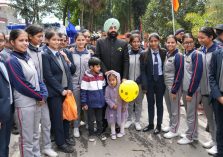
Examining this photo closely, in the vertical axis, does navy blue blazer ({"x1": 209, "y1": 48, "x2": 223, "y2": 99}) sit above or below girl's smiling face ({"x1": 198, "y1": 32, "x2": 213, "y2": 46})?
below

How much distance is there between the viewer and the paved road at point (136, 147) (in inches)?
185

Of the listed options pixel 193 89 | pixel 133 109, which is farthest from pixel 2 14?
pixel 193 89

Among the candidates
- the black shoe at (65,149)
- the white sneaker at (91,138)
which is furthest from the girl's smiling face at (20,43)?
the white sneaker at (91,138)

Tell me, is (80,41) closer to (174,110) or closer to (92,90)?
(92,90)

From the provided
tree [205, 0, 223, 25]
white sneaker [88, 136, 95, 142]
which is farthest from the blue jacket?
tree [205, 0, 223, 25]

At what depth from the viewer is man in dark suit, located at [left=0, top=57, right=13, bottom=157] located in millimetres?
3275

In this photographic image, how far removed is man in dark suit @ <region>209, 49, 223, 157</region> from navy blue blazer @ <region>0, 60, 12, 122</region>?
9.32 feet

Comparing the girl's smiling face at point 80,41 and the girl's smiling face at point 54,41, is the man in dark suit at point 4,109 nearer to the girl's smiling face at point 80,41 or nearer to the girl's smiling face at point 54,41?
the girl's smiling face at point 54,41

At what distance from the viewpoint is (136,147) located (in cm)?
501

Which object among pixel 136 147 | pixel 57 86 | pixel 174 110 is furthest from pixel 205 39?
pixel 57 86

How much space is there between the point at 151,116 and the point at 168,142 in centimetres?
71

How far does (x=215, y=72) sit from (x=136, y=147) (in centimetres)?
195

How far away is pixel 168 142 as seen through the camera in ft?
17.0

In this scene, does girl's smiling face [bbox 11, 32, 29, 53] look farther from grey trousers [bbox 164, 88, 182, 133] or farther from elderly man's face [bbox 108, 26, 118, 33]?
grey trousers [bbox 164, 88, 182, 133]
